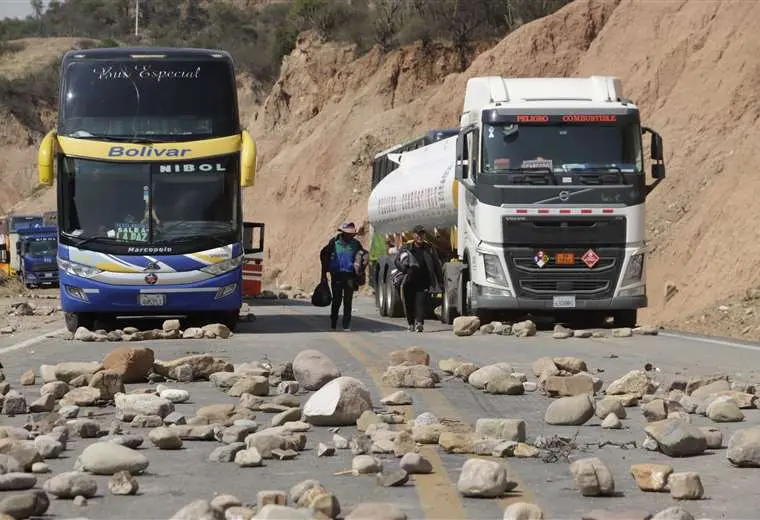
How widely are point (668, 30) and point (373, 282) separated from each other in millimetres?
16622

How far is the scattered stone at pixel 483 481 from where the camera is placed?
7039 mm

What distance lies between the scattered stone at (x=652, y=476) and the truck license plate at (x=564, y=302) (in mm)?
15145

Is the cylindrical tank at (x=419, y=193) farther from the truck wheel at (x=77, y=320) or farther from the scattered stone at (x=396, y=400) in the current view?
the scattered stone at (x=396, y=400)

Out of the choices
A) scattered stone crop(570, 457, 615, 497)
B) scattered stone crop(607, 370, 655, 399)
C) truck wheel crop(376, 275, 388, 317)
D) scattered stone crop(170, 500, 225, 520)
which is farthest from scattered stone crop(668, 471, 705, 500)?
truck wheel crop(376, 275, 388, 317)

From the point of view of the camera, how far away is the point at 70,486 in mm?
7047

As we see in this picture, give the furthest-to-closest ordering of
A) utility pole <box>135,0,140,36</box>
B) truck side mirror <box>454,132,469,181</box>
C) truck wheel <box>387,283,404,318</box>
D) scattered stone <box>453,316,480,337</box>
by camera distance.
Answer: utility pole <box>135,0,140,36</box> → truck wheel <box>387,283,404,318</box> → truck side mirror <box>454,132,469,181</box> → scattered stone <box>453,316,480,337</box>

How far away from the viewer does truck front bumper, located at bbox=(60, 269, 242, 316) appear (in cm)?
2169

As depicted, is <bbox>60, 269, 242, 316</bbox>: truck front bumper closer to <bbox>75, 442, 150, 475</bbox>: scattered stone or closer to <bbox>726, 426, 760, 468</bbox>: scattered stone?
<bbox>75, 442, 150, 475</bbox>: scattered stone

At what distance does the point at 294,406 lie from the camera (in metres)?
10.6

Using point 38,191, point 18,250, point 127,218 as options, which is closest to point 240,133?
point 127,218

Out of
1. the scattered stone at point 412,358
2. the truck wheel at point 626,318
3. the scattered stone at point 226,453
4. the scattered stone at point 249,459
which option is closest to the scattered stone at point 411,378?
the scattered stone at point 412,358

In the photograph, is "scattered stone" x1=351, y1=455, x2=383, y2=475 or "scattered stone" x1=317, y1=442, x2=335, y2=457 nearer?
"scattered stone" x1=351, y1=455, x2=383, y2=475

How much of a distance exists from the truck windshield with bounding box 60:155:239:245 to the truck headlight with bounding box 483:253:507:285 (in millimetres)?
4197

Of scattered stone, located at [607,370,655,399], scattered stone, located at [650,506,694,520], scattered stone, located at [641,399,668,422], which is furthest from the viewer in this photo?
scattered stone, located at [607,370,655,399]
